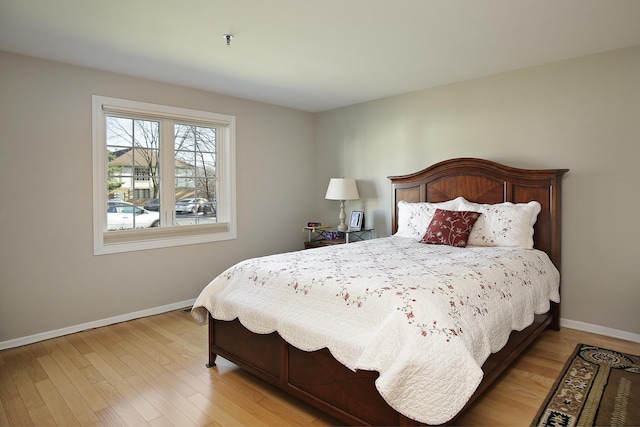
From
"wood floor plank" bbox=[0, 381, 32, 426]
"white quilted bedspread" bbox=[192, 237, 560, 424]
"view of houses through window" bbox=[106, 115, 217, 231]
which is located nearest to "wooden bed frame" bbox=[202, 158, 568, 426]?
"white quilted bedspread" bbox=[192, 237, 560, 424]

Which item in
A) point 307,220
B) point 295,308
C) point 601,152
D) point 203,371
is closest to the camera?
point 295,308

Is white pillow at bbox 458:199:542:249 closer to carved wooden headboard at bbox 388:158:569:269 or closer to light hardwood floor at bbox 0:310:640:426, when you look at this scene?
carved wooden headboard at bbox 388:158:569:269

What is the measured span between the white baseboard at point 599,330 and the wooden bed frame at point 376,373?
0.14 meters

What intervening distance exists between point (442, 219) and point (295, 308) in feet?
6.19

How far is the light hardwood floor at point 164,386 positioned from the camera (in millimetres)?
2074

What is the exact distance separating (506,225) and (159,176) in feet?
11.0

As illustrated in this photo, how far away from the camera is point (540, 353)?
2.84m

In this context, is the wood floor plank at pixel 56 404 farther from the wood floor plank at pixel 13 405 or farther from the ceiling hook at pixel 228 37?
the ceiling hook at pixel 228 37

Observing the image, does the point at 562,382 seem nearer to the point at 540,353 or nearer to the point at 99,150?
the point at 540,353

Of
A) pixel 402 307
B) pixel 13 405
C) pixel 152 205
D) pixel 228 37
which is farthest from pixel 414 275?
pixel 152 205

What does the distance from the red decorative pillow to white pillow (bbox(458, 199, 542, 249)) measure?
89mm

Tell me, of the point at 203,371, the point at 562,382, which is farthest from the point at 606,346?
the point at 203,371

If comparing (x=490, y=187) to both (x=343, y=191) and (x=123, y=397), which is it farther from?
(x=123, y=397)

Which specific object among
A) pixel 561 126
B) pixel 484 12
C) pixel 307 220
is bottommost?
pixel 307 220
